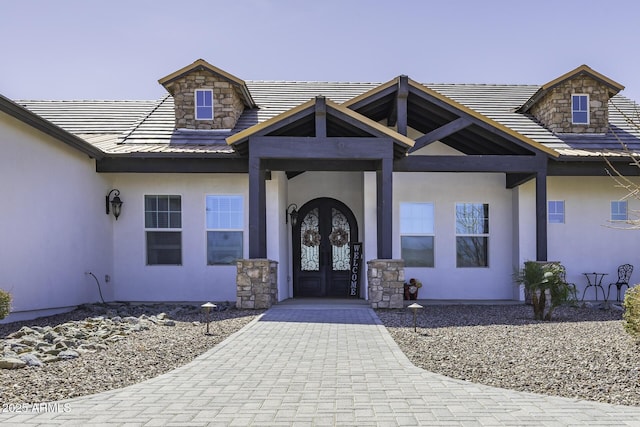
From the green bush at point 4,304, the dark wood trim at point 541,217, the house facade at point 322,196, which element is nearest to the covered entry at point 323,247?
the house facade at point 322,196

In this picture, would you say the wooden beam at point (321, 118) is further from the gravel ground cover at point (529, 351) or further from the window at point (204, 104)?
the window at point (204, 104)

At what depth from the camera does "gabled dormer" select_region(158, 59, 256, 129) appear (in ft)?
47.3

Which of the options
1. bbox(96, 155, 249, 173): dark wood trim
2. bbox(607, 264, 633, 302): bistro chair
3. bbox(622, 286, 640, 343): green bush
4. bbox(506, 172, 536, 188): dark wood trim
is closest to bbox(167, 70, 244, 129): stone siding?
bbox(96, 155, 249, 173): dark wood trim

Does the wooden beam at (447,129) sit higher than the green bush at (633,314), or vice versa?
the wooden beam at (447,129)

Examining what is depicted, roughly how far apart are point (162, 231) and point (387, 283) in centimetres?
562

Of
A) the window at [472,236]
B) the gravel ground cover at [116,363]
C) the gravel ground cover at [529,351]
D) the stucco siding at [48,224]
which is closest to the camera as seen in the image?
the gravel ground cover at [116,363]

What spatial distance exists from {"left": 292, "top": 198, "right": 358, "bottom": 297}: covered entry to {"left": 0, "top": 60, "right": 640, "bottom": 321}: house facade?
0.13 feet

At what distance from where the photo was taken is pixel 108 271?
13273 mm

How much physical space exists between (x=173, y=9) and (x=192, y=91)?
374cm

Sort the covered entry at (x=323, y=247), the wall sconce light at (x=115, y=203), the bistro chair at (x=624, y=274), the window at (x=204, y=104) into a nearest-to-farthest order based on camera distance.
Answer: the wall sconce light at (x=115, y=203), the bistro chair at (x=624, y=274), the window at (x=204, y=104), the covered entry at (x=323, y=247)

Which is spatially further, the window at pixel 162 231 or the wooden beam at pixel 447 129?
the window at pixel 162 231

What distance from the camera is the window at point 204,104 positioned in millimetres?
14531

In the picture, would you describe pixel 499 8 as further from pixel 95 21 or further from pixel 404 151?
pixel 95 21

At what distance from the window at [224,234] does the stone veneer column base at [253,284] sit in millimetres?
2178
